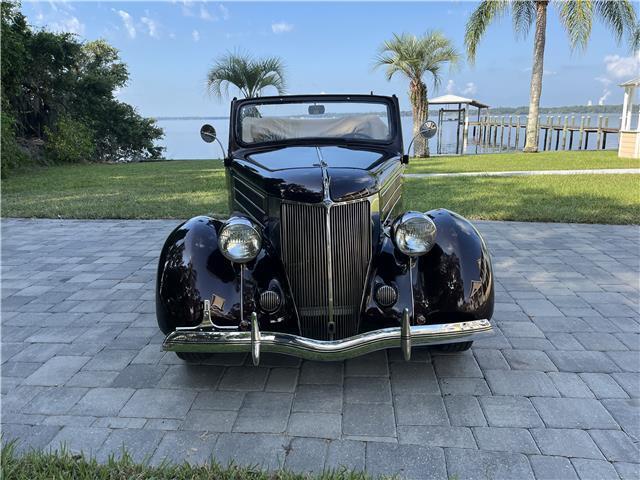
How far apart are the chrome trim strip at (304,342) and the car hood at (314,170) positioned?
790 millimetres

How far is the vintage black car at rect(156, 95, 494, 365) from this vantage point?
252cm

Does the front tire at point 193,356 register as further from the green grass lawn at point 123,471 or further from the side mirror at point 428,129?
the side mirror at point 428,129

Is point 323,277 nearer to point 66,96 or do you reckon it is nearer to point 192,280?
point 192,280

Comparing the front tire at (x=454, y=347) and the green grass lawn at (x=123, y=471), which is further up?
the front tire at (x=454, y=347)

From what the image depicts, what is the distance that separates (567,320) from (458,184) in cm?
674

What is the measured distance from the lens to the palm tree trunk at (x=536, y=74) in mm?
15719

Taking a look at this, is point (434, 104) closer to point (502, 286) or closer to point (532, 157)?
point (532, 157)

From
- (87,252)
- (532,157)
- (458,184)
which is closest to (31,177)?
(87,252)

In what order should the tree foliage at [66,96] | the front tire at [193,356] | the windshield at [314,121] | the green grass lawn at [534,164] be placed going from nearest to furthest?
the front tire at [193,356] < the windshield at [314,121] < the green grass lawn at [534,164] < the tree foliage at [66,96]

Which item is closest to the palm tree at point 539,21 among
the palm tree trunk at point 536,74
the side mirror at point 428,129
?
the palm tree trunk at point 536,74

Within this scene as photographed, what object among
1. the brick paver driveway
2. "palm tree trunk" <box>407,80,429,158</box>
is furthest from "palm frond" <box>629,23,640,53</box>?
the brick paver driveway

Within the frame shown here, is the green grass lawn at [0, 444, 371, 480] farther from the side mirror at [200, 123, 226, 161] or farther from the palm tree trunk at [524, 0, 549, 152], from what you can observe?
the palm tree trunk at [524, 0, 549, 152]

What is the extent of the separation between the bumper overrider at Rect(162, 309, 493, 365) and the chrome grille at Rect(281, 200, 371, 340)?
0.90ft

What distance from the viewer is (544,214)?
22.8 ft
